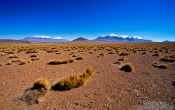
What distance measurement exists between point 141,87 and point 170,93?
1424 millimetres

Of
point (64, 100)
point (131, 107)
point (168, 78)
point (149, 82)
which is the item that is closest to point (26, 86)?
point (64, 100)

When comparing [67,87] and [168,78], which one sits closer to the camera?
[67,87]

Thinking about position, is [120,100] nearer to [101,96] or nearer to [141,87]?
[101,96]

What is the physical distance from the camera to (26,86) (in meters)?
9.80

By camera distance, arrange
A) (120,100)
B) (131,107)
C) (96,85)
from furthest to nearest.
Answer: (96,85), (120,100), (131,107)

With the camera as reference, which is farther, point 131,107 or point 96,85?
point 96,85

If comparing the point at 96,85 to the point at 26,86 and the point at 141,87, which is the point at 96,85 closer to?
the point at 141,87

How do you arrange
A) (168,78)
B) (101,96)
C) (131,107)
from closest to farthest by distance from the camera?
(131,107) → (101,96) → (168,78)

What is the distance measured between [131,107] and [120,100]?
77cm

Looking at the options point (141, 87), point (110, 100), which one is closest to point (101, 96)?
point (110, 100)

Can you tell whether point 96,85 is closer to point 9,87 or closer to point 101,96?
point 101,96

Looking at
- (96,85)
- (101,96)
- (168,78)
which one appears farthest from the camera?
(168,78)

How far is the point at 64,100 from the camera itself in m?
7.78

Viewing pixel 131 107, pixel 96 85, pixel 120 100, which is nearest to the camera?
pixel 131 107
